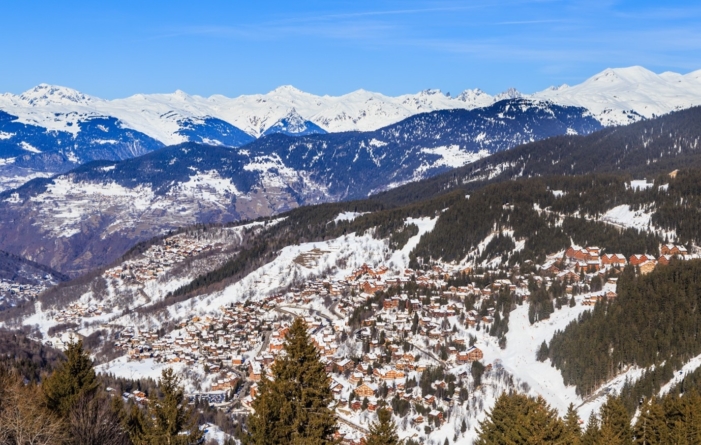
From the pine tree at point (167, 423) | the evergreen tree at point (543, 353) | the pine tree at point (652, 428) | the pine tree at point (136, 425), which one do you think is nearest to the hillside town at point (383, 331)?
the evergreen tree at point (543, 353)

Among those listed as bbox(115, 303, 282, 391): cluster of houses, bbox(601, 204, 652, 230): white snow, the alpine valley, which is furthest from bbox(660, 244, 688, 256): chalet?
bbox(115, 303, 282, 391): cluster of houses

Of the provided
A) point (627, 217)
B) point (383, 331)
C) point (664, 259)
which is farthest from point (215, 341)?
point (627, 217)

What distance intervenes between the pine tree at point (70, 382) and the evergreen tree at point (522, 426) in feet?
76.5

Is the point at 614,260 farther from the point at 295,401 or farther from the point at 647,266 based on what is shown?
the point at 295,401

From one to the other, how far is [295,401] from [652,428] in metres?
31.8

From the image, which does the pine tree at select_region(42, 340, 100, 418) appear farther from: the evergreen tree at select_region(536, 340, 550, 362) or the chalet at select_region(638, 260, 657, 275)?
the chalet at select_region(638, 260, 657, 275)

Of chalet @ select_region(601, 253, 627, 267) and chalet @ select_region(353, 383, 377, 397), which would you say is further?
chalet @ select_region(601, 253, 627, 267)

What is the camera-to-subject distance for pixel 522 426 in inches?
1478

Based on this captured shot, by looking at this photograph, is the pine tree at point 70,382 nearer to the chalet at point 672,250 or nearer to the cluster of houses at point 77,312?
the chalet at point 672,250

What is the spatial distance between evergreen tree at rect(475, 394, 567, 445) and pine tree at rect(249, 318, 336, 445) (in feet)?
41.6

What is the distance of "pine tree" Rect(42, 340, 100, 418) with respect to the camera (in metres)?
37.6

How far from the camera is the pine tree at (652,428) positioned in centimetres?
4722

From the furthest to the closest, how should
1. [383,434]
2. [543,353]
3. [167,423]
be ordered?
[543,353] < [167,423] < [383,434]

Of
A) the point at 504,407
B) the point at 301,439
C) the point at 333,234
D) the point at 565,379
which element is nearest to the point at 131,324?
the point at 333,234
